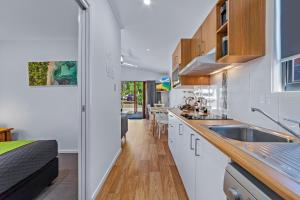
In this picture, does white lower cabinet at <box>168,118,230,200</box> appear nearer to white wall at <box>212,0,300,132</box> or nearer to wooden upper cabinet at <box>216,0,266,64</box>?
white wall at <box>212,0,300,132</box>

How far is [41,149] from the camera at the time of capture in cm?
230

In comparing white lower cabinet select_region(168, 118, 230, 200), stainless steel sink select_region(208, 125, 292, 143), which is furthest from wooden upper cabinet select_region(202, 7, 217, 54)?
white lower cabinet select_region(168, 118, 230, 200)

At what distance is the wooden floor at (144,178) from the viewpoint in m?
2.29

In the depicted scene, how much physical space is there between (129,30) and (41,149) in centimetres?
305

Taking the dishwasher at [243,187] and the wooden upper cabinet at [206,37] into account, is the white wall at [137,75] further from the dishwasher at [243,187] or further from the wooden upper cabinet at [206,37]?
the dishwasher at [243,187]

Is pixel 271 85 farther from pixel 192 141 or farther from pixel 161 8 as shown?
pixel 161 8

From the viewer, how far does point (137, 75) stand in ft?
35.3

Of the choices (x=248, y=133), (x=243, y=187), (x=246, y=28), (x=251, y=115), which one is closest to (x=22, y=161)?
(x=243, y=187)

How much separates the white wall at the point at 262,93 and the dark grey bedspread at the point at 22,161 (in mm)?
2240

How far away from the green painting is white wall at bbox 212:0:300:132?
315 centimetres

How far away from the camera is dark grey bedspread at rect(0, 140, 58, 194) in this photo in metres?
1.73

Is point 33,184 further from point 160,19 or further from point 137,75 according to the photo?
point 137,75

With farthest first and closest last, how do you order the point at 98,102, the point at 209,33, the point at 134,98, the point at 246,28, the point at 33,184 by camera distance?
the point at 134,98
the point at 209,33
the point at 98,102
the point at 33,184
the point at 246,28

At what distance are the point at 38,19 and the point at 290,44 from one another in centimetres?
340
